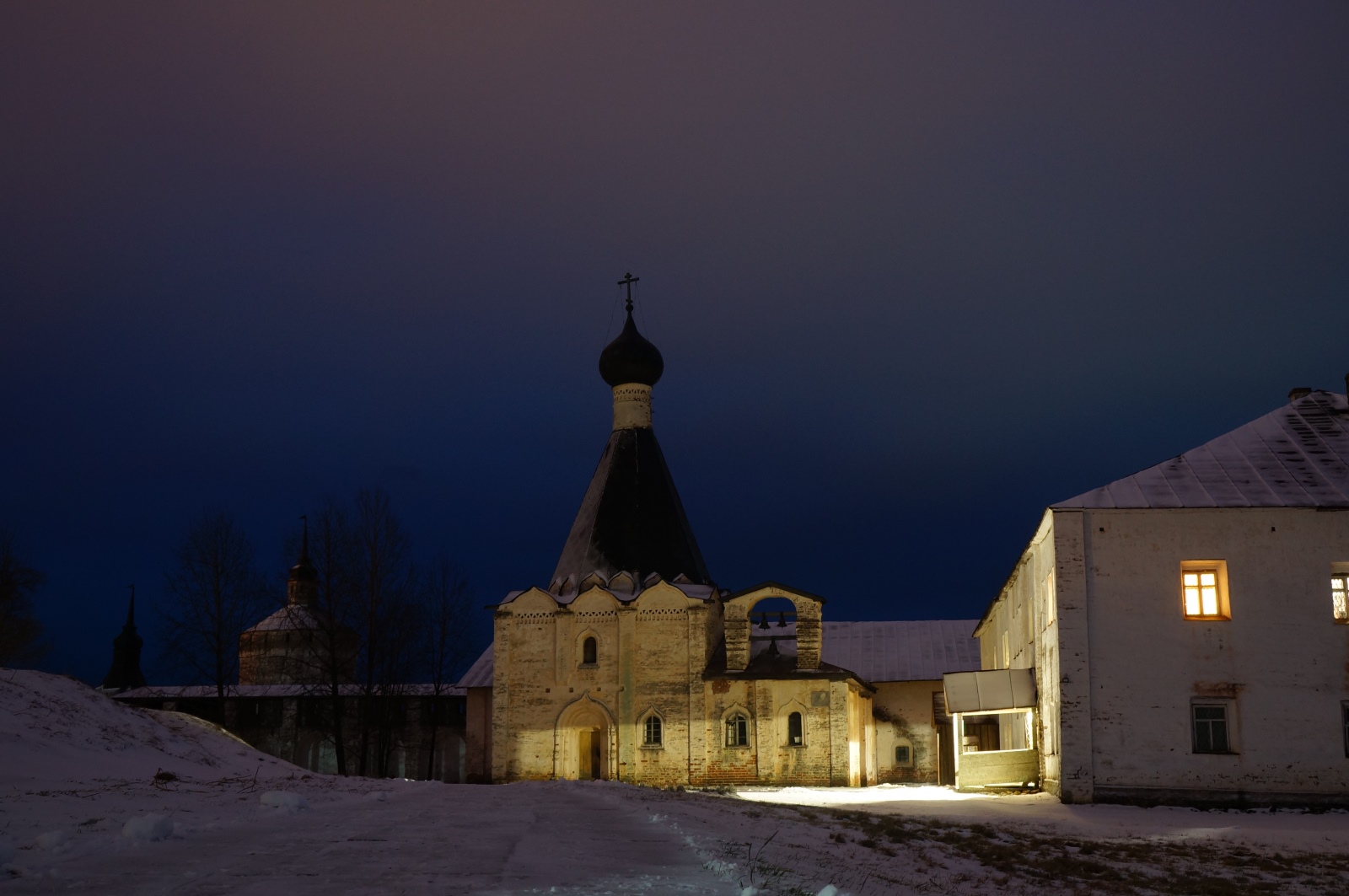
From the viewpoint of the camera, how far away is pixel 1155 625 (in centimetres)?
1997

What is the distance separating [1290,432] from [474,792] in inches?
620

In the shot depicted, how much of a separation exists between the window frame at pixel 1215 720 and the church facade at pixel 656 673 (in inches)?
472

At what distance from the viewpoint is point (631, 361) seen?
36.7 metres

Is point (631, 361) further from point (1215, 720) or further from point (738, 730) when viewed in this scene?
point (1215, 720)

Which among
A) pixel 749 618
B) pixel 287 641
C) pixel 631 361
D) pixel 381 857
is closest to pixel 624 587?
pixel 749 618

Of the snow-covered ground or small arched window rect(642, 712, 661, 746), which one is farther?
small arched window rect(642, 712, 661, 746)

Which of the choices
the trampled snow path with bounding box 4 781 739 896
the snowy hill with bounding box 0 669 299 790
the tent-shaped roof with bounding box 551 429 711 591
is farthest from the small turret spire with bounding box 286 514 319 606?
the trampled snow path with bounding box 4 781 739 896

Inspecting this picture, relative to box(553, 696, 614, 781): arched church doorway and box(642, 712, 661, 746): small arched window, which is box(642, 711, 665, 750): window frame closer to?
box(642, 712, 661, 746): small arched window

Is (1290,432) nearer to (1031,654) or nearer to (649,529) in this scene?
(1031,654)

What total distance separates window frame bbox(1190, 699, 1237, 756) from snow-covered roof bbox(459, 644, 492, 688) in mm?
22415

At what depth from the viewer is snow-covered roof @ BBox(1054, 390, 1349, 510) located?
20297 mm

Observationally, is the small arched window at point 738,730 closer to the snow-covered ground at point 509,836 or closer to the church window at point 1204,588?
the snow-covered ground at point 509,836

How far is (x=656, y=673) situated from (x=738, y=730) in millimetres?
2492

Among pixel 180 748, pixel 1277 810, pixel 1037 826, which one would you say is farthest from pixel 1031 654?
pixel 180 748
